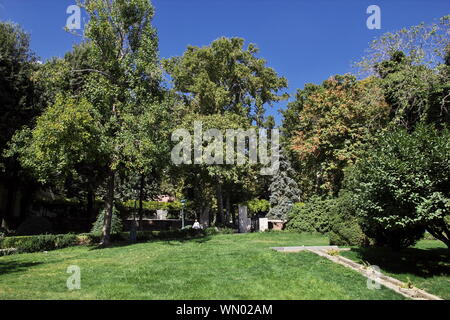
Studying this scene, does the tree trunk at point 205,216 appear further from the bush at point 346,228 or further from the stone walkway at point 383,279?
the stone walkway at point 383,279

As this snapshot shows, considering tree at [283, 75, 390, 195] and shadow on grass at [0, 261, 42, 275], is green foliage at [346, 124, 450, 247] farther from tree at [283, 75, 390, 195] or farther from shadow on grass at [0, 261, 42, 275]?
tree at [283, 75, 390, 195]

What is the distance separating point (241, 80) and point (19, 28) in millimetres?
17485

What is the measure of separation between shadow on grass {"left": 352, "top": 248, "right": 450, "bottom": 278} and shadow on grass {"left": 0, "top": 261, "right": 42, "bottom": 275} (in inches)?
422

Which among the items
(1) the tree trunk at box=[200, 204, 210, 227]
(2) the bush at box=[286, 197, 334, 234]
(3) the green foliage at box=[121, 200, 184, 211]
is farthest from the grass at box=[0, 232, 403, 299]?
(3) the green foliage at box=[121, 200, 184, 211]

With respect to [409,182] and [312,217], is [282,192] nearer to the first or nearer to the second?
[312,217]

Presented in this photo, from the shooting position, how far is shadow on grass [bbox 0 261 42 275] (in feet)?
35.7

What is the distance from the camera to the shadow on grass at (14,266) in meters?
10.9

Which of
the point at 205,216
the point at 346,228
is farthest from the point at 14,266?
the point at 205,216

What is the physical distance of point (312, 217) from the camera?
80.0 feet

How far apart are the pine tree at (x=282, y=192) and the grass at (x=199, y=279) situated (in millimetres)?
18292

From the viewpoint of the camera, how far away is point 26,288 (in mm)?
7898

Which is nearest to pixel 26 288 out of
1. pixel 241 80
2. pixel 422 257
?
pixel 422 257

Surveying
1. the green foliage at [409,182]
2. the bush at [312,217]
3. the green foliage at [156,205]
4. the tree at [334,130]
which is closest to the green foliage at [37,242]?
the bush at [312,217]

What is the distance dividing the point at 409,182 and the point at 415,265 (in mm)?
3266
